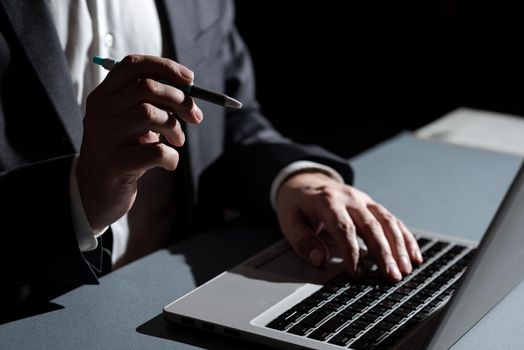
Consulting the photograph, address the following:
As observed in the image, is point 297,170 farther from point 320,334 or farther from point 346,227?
point 320,334

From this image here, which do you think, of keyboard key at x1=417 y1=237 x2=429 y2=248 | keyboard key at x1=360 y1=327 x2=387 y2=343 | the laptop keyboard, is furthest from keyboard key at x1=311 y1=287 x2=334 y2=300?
keyboard key at x1=417 y1=237 x2=429 y2=248

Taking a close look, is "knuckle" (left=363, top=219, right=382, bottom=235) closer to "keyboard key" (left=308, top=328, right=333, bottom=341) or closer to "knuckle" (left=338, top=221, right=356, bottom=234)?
"knuckle" (left=338, top=221, right=356, bottom=234)

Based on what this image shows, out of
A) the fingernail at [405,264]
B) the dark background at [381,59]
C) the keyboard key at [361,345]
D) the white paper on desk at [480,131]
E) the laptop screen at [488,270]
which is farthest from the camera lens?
the dark background at [381,59]

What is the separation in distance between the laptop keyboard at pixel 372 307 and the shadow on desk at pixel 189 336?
4cm

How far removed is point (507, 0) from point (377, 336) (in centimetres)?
276

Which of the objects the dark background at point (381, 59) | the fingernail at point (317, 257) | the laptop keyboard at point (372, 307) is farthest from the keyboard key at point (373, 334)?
the dark background at point (381, 59)

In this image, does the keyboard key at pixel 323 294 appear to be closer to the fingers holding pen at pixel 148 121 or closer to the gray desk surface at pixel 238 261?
the gray desk surface at pixel 238 261

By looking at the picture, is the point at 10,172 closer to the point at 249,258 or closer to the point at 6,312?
the point at 6,312

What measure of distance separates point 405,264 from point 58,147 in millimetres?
514

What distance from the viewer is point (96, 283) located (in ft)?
3.72

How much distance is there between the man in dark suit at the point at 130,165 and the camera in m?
0.96

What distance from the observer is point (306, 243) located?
121 cm

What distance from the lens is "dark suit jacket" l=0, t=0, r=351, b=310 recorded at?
108 centimetres

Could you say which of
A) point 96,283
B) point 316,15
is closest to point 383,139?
point 96,283
